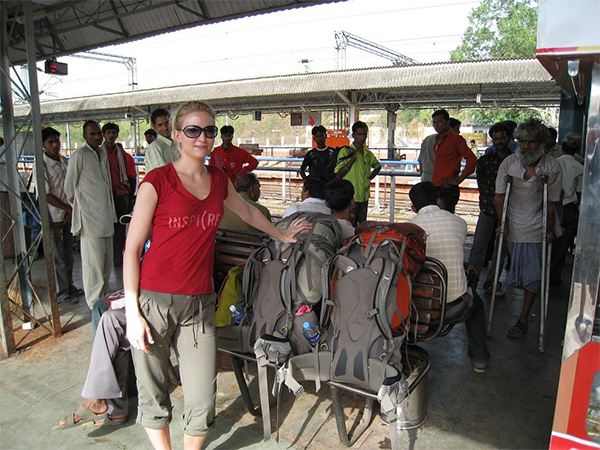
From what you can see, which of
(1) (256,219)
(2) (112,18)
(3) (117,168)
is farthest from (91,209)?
(2) (112,18)

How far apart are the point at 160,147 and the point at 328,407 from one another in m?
2.45

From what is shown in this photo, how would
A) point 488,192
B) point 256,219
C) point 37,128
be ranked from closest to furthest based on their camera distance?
1. point 256,219
2. point 37,128
3. point 488,192

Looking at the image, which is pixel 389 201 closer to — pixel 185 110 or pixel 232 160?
pixel 232 160

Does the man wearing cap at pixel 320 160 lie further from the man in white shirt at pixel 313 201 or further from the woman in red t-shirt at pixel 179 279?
the woman in red t-shirt at pixel 179 279

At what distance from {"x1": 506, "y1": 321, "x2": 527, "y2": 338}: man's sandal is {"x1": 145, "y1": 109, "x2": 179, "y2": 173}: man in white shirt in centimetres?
312

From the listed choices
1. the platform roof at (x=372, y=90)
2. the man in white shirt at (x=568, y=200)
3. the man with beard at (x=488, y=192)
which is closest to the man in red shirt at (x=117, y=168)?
the man with beard at (x=488, y=192)

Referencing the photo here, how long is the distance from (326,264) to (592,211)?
1.23m

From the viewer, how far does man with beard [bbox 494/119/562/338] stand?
144 inches

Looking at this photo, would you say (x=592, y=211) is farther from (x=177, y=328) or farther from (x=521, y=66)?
(x=521, y=66)

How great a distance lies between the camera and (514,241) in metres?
3.94

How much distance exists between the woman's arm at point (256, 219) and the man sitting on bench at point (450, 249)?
33.4 inches

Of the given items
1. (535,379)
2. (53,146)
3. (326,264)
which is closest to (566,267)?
(535,379)

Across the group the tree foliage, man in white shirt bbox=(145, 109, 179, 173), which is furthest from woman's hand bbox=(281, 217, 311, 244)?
the tree foliage

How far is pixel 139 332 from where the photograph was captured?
2047 millimetres
